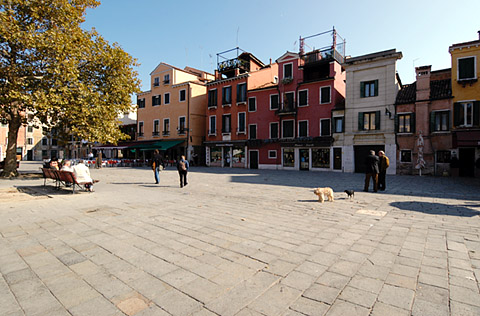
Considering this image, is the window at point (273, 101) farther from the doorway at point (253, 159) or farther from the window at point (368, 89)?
the window at point (368, 89)

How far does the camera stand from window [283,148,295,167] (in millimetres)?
26980

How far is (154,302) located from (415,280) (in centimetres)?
288

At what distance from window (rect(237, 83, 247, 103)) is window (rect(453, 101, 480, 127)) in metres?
19.6

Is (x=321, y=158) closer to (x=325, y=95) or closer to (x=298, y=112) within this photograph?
(x=298, y=112)

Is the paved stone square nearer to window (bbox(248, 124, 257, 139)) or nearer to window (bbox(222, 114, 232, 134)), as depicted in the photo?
window (bbox(248, 124, 257, 139))

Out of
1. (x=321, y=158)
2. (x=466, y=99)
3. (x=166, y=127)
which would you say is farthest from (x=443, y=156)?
(x=166, y=127)

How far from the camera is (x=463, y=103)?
61.0ft

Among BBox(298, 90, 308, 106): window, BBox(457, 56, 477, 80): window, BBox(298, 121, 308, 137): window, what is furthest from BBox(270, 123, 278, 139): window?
BBox(457, 56, 477, 80): window

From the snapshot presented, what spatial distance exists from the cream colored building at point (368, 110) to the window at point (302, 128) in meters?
2.96

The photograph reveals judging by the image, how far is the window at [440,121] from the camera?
62.7ft

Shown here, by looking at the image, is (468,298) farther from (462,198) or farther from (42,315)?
(462,198)

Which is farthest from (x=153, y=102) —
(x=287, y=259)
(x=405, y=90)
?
(x=287, y=259)

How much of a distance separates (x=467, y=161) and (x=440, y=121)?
3.45 metres

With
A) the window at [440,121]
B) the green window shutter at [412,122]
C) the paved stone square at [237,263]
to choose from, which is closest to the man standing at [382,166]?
the paved stone square at [237,263]
